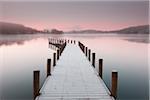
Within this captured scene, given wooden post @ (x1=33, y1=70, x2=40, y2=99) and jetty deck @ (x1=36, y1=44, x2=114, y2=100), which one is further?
wooden post @ (x1=33, y1=70, x2=40, y2=99)

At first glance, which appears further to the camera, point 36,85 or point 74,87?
point 74,87

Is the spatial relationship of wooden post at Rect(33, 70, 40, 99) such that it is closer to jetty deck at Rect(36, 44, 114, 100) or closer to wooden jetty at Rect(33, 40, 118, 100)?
wooden jetty at Rect(33, 40, 118, 100)

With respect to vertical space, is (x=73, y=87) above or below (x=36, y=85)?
below

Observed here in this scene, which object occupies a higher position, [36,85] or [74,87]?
[36,85]

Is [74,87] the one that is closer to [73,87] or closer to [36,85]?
[73,87]

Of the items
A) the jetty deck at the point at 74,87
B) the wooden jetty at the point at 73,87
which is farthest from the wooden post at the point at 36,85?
the jetty deck at the point at 74,87

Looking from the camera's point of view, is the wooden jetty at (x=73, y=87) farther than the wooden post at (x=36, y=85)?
No

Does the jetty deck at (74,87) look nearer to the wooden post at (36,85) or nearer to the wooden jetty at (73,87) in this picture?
the wooden jetty at (73,87)

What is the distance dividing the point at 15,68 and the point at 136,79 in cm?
1009

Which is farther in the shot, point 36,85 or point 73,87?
point 73,87

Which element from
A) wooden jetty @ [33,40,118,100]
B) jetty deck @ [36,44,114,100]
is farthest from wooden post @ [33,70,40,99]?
jetty deck @ [36,44,114,100]

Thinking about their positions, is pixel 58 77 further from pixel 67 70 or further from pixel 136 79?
pixel 136 79

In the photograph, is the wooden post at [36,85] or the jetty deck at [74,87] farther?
the wooden post at [36,85]

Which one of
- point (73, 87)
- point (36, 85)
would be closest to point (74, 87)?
point (73, 87)
